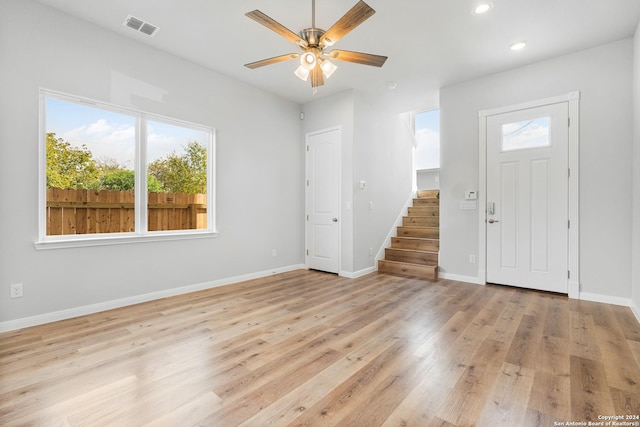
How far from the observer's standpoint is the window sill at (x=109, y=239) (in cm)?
292

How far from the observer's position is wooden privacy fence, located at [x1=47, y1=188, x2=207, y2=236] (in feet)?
10.0

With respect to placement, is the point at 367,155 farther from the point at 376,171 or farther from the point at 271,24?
the point at 271,24

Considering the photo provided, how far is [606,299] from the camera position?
352cm

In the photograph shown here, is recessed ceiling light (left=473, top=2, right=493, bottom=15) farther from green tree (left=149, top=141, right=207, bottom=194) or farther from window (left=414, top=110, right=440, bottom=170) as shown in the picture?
window (left=414, top=110, right=440, bottom=170)

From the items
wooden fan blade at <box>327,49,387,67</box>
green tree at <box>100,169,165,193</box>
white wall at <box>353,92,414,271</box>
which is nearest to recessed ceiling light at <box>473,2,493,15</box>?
wooden fan blade at <box>327,49,387,67</box>

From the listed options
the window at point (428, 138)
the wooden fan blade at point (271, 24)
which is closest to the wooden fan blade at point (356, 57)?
the wooden fan blade at point (271, 24)

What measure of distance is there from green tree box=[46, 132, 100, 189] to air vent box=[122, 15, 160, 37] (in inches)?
54.5

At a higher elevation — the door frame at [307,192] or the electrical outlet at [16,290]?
the door frame at [307,192]

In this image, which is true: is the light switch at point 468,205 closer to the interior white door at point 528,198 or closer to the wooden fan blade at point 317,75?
the interior white door at point 528,198

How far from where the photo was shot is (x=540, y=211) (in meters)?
3.95

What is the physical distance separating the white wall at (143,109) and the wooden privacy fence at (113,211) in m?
0.21

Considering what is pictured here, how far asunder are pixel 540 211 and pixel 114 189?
17.4 feet

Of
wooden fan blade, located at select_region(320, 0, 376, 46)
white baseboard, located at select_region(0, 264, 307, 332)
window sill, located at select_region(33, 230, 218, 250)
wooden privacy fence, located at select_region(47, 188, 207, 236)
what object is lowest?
white baseboard, located at select_region(0, 264, 307, 332)

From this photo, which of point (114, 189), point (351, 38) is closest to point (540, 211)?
point (351, 38)
